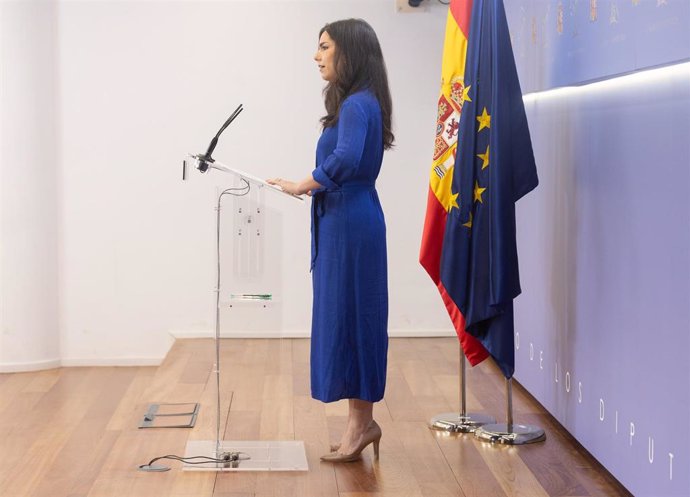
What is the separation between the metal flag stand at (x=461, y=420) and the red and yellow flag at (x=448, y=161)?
151mm

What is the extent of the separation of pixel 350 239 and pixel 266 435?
0.95 meters

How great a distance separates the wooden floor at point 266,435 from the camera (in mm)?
3547

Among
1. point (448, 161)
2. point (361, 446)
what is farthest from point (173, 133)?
point (361, 446)

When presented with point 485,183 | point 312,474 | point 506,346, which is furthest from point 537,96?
point 312,474

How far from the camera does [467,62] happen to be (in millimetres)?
3975

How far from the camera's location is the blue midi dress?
143 inches

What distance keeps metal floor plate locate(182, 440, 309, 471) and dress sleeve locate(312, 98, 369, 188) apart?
40.9 inches

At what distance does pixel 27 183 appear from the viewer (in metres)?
5.74

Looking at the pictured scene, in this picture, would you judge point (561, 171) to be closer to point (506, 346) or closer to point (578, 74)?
point (578, 74)

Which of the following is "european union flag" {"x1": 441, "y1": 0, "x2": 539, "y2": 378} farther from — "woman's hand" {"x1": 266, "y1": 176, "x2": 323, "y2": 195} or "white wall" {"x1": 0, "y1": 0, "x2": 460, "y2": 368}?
"white wall" {"x1": 0, "y1": 0, "x2": 460, "y2": 368}

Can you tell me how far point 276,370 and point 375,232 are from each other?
149 centimetres

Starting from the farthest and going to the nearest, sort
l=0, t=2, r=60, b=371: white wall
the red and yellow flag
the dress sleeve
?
l=0, t=2, r=60, b=371: white wall, the red and yellow flag, the dress sleeve

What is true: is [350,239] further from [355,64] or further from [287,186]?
[355,64]

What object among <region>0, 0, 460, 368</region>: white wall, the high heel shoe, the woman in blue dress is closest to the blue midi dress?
the woman in blue dress
